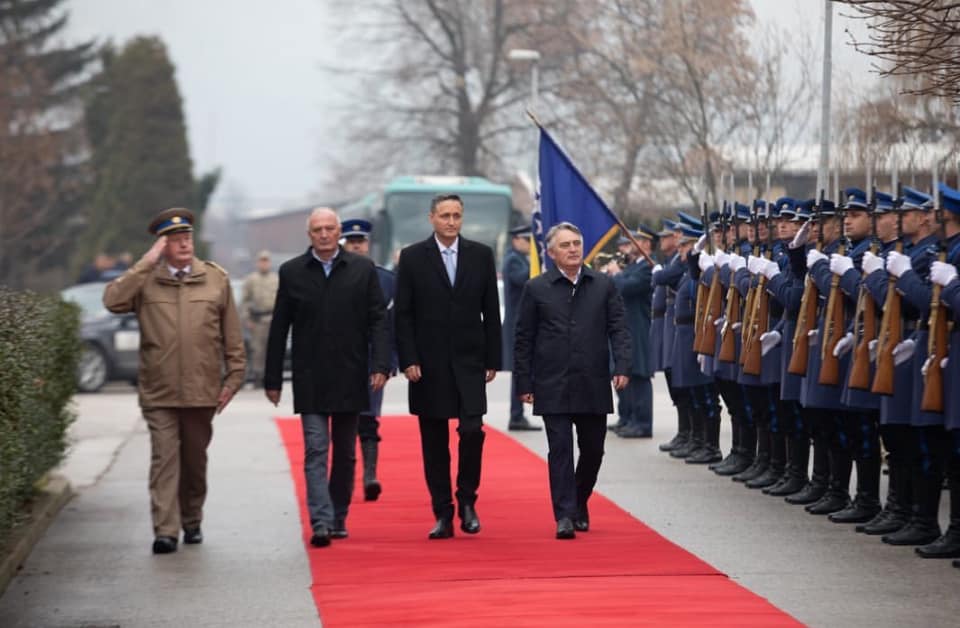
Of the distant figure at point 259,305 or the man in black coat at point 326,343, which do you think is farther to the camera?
the distant figure at point 259,305

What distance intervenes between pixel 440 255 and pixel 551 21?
101 ft

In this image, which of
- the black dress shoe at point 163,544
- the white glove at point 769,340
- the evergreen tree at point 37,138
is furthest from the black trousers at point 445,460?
the evergreen tree at point 37,138

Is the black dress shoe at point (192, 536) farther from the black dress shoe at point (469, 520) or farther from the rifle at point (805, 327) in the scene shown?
the rifle at point (805, 327)

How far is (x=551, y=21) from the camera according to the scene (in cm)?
4128

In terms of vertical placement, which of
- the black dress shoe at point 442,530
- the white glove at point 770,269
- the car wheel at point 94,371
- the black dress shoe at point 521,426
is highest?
the white glove at point 770,269

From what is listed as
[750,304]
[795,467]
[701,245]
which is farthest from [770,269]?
[701,245]

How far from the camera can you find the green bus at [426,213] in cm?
3675

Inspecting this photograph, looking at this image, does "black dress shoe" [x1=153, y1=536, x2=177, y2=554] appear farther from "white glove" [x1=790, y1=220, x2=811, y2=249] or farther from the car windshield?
the car windshield

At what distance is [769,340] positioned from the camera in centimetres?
1231

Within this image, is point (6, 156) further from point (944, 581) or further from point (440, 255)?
point (944, 581)

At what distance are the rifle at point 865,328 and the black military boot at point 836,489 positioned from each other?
4.31 feet

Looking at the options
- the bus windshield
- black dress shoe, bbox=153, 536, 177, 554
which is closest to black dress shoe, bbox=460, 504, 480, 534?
black dress shoe, bbox=153, 536, 177, 554

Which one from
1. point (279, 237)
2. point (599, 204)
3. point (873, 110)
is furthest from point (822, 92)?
point (279, 237)

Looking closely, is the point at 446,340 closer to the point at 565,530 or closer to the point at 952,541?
the point at 565,530
